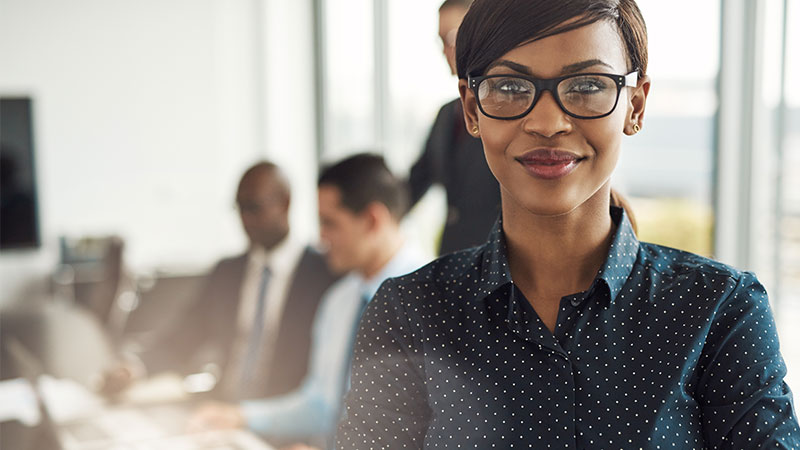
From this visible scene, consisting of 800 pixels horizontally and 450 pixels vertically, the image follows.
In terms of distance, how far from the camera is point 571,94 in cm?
71

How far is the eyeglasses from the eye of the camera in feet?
→ 2.33

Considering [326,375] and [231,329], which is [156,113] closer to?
[231,329]

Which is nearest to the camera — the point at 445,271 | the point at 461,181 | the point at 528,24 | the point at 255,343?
the point at 528,24

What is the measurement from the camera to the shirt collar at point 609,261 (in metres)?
0.77

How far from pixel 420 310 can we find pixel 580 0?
32cm

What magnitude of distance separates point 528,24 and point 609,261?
0.77ft

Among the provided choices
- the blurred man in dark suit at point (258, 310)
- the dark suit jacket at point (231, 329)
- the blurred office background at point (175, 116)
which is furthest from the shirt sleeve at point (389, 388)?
the blurred office background at point (175, 116)

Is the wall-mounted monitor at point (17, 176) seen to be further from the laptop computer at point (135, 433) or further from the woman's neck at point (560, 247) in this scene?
the woman's neck at point (560, 247)

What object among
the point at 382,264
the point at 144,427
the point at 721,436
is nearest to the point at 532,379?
the point at 721,436

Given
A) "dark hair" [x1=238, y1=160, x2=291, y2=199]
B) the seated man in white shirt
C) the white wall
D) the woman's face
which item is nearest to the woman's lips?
the woman's face

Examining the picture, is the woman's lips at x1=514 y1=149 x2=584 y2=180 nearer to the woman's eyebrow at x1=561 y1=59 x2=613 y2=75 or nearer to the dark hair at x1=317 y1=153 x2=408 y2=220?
the woman's eyebrow at x1=561 y1=59 x2=613 y2=75

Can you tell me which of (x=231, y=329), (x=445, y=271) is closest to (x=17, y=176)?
(x=231, y=329)

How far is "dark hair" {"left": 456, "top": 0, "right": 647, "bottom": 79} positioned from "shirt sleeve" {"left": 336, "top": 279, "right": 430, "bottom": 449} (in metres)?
0.24

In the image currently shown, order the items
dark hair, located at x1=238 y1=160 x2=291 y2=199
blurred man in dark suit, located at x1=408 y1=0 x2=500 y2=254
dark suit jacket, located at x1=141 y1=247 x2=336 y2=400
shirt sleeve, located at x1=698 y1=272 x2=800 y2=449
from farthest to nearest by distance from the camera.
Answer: dark hair, located at x1=238 y1=160 x2=291 y2=199 → dark suit jacket, located at x1=141 y1=247 x2=336 y2=400 → blurred man in dark suit, located at x1=408 y1=0 x2=500 y2=254 → shirt sleeve, located at x1=698 y1=272 x2=800 y2=449
